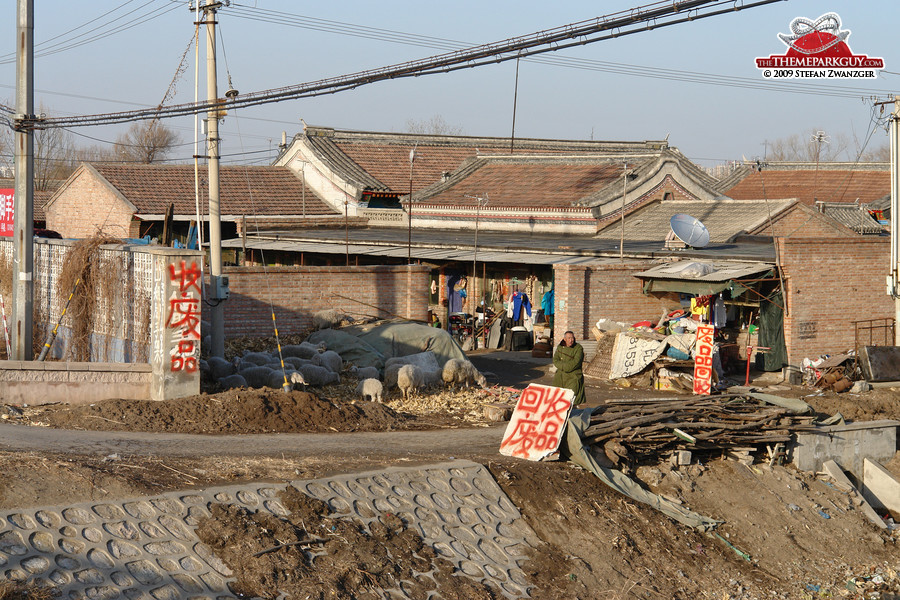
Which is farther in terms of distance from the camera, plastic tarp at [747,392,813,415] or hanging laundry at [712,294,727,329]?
hanging laundry at [712,294,727,329]

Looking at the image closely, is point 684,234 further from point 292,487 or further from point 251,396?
point 292,487

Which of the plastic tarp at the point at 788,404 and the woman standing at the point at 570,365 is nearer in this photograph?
the woman standing at the point at 570,365

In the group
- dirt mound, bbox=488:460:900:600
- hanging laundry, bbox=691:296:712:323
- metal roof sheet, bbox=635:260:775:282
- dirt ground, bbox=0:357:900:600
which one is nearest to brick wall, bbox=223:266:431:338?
dirt ground, bbox=0:357:900:600

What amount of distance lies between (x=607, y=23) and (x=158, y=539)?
26.2 feet

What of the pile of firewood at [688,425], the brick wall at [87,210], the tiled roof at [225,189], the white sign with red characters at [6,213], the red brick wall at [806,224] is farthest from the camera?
the tiled roof at [225,189]

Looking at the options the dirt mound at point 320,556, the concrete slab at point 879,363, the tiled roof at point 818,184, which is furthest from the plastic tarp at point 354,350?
the tiled roof at point 818,184

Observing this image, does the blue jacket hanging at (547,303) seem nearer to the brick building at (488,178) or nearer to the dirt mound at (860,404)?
the dirt mound at (860,404)

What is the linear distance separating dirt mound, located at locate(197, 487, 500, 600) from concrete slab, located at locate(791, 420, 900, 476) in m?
7.32

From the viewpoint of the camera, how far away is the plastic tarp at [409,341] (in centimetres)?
1773

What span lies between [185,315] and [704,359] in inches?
366

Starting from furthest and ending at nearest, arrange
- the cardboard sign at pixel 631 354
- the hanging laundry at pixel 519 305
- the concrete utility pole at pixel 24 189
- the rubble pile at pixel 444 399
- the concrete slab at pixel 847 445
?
1. the hanging laundry at pixel 519 305
2. the cardboard sign at pixel 631 354
3. the concrete utility pole at pixel 24 189
4. the rubble pile at pixel 444 399
5. the concrete slab at pixel 847 445

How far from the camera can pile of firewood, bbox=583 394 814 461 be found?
12.4m

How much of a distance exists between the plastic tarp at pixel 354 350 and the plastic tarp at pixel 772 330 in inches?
320

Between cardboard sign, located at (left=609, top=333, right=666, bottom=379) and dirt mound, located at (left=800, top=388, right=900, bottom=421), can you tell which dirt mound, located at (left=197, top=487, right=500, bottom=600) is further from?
cardboard sign, located at (left=609, top=333, right=666, bottom=379)
